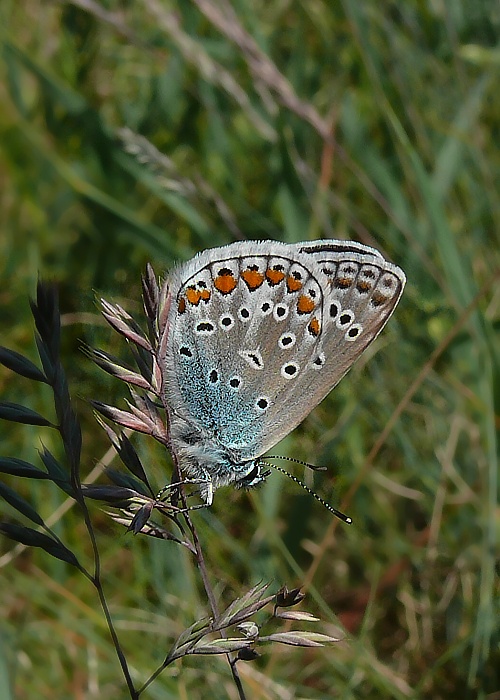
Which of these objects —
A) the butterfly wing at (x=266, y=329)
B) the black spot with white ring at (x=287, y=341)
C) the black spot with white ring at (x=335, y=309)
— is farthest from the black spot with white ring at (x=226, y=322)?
the black spot with white ring at (x=335, y=309)

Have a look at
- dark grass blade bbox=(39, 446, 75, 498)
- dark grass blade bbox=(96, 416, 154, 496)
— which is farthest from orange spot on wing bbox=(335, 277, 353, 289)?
dark grass blade bbox=(39, 446, 75, 498)

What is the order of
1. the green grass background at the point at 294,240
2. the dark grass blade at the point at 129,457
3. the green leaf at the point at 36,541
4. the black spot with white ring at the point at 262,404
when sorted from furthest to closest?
the green grass background at the point at 294,240 < the black spot with white ring at the point at 262,404 < the dark grass blade at the point at 129,457 < the green leaf at the point at 36,541

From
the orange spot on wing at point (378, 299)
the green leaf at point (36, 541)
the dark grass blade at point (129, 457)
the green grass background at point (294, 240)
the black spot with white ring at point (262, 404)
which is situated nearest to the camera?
the green leaf at point (36, 541)

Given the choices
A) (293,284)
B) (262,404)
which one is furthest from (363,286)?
(262,404)

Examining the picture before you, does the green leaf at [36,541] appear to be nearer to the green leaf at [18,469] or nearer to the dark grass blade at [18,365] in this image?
the green leaf at [18,469]

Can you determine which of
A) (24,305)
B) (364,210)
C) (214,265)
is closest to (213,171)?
(364,210)

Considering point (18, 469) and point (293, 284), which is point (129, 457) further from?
point (293, 284)

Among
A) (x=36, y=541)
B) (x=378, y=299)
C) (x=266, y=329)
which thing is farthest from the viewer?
(x=266, y=329)
